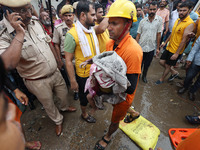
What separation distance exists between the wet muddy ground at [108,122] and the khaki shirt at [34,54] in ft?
4.55

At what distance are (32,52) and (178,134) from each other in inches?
129

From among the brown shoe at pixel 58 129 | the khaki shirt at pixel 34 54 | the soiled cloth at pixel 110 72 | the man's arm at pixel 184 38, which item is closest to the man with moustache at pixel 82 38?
the khaki shirt at pixel 34 54

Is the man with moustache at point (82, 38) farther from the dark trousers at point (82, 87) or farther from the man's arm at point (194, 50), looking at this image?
the man's arm at point (194, 50)

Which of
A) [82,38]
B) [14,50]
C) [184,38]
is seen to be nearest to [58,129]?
[14,50]

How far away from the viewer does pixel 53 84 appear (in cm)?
218

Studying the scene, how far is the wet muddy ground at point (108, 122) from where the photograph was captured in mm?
2213

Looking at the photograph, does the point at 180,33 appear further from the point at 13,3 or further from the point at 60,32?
the point at 13,3

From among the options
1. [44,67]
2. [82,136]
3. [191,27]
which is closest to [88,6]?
[44,67]

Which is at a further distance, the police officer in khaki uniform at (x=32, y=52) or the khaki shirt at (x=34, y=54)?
the khaki shirt at (x=34, y=54)

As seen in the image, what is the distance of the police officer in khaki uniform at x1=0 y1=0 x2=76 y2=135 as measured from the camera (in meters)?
1.48

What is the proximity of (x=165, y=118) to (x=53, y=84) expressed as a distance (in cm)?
281

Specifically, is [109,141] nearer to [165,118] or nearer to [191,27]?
[165,118]

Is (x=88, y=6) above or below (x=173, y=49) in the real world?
above

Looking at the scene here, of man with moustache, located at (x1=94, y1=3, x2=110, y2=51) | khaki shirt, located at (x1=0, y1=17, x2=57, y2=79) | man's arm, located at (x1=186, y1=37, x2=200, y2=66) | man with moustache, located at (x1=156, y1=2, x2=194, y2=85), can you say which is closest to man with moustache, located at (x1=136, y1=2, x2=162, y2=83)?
man with moustache, located at (x1=156, y1=2, x2=194, y2=85)
